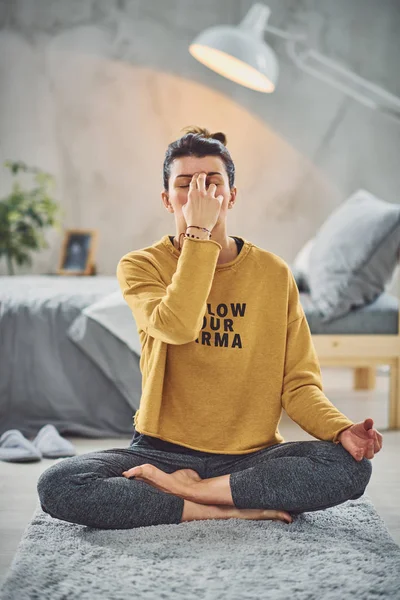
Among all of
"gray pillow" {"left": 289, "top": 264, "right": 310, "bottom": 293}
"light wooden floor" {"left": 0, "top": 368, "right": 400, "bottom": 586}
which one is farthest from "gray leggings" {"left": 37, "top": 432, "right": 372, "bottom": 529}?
"gray pillow" {"left": 289, "top": 264, "right": 310, "bottom": 293}

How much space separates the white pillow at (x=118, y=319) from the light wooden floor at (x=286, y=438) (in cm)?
33

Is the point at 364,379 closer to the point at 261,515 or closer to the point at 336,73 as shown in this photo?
the point at 336,73

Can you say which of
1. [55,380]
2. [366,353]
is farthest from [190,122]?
[55,380]

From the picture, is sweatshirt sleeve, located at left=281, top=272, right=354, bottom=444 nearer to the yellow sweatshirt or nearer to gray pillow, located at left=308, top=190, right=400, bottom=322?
the yellow sweatshirt

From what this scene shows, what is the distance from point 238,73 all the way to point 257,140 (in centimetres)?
92

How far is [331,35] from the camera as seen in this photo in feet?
13.9

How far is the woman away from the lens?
1.42 meters

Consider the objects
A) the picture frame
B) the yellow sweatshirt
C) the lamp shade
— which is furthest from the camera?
the picture frame

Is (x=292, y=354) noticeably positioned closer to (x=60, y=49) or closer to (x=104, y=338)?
(x=104, y=338)

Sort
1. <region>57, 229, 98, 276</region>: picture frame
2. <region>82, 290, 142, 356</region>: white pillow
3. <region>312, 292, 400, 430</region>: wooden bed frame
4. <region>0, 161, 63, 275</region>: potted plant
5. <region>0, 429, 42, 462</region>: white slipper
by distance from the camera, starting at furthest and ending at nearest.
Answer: <region>57, 229, 98, 276</region>: picture frame < <region>0, 161, 63, 275</region>: potted plant < <region>312, 292, 400, 430</region>: wooden bed frame < <region>82, 290, 142, 356</region>: white pillow < <region>0, 429, 42, 462</region>: white slipper

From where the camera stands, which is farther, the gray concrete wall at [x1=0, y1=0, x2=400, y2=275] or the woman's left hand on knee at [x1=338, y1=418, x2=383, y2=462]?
the gray concrete wall at [x1=0, y1=0, x2=400, y2=275]

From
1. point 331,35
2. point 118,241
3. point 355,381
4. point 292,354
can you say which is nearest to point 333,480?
point 292,354

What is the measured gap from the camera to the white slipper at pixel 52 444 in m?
2.19

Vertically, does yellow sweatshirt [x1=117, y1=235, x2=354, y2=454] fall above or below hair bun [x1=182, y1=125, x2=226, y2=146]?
below
